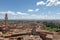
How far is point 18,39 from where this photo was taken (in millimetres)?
9742

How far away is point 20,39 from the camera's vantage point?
9.73 meters

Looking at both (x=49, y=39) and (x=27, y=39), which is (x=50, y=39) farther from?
(x=27, y=39)

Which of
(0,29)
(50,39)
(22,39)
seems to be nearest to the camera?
(22,39)

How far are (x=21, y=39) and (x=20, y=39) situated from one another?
0.19 metres

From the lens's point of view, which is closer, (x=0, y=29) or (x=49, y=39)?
(x=49, y=39)

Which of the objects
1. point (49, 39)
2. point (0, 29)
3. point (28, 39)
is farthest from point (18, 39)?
point (0, 29)

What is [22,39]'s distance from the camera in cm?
948

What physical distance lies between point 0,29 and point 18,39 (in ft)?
28.0

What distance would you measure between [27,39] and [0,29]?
345 inches

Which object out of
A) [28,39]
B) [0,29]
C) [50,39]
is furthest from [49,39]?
[0,29]

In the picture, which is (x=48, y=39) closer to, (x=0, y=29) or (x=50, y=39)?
(x=50, y=39)

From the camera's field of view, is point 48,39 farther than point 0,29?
No

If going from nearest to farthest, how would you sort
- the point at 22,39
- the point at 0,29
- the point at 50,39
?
the point at 22,39 < the point at 50,39 < the point at 0,29

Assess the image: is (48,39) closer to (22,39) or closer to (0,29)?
(22,39)
